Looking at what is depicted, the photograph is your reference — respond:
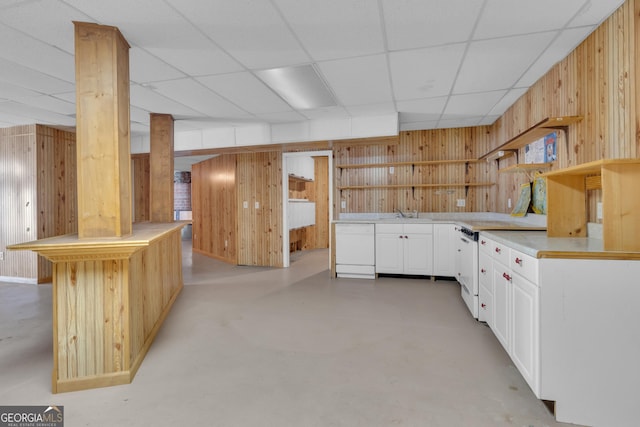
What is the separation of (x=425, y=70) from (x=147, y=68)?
2582 millimetres

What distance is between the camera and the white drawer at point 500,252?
218 cm

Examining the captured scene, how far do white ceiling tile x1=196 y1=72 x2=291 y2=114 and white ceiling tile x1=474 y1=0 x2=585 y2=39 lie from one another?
80.8 inches

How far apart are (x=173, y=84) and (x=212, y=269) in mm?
3401

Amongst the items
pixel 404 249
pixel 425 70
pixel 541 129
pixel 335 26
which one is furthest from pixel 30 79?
pixel 541 129

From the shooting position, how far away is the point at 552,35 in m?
2.39

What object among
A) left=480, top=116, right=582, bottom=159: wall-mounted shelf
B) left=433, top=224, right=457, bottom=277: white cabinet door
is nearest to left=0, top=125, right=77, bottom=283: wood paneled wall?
left=433, top=224, right=457, bottom=277: white cabinet door

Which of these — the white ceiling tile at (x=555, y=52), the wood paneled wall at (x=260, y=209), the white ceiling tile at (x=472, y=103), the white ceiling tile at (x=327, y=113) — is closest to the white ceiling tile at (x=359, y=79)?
the white ceiling tile at (x=327, y=113)

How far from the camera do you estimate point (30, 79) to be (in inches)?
120

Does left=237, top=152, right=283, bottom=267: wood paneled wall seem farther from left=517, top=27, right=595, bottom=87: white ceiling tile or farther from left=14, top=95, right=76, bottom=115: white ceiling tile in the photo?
left=517, top=27, right=595, bottom=87: white ceiling tile

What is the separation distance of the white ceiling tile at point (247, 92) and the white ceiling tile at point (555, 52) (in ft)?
8.53

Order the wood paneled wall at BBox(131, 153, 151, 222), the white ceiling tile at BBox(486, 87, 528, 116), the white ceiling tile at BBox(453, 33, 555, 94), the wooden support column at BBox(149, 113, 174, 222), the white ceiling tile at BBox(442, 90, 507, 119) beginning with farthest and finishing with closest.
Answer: the wood paneled wall at BBox(131, 153, 151, 222) → the wooden support column at BBox(149, 113, 174, 222) → the white ceiling tile at BBox(442, 90, 507, 119) → the white ceiling tile at BBox(486, 87, 528, 116) → the white ceiling tile at BBox(453, 33, 555, 94)

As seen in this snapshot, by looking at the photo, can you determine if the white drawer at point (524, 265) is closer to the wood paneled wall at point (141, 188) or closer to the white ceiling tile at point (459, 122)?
the white ceiling tile at point (459, 122)

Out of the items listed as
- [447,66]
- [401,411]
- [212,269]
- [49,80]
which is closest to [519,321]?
[401,411]

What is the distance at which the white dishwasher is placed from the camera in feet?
15.6
